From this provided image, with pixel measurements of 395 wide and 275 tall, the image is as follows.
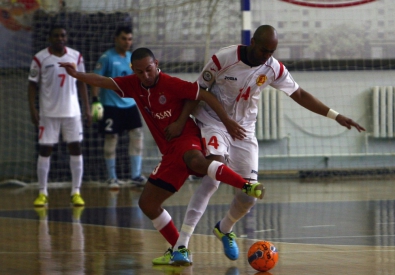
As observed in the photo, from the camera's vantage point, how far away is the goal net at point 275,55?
11.9m

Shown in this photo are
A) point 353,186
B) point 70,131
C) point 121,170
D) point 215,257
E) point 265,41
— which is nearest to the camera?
point 265,41

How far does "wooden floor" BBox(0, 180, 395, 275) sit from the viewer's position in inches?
200

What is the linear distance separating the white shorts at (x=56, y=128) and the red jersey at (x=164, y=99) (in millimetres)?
3699

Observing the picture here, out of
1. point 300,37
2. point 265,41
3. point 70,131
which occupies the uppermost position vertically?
point 300,37

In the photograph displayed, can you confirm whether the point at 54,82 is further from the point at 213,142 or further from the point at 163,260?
the point at 163,260

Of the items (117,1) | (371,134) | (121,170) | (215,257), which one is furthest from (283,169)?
(215,257)

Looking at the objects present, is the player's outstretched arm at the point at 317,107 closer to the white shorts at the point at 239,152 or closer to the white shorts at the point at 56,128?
the white shorts at the point at 239,152

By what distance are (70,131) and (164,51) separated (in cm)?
337

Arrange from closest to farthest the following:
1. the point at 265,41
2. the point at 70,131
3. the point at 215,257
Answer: the point at 265,41 < the point at 215,257 < the point at 70,131

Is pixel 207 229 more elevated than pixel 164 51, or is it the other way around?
pixel 164 51

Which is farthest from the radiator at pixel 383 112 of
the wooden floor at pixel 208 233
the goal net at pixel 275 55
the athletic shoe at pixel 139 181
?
the athletic shoe at pixel 139 181

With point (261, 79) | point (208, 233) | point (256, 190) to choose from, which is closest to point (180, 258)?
point (256, 190)

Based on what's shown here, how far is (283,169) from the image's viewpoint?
12438 mm

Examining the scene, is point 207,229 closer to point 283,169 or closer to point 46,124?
point 46,124
